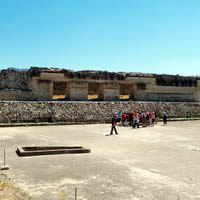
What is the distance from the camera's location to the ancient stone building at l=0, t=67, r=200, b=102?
17.8 meters

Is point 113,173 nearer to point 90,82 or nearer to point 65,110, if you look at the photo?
point 65,110

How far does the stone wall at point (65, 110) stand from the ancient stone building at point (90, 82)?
1231 mm

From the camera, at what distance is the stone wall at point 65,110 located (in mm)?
16344

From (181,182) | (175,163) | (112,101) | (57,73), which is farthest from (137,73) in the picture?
(181,182)

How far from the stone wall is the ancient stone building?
1.23 metres

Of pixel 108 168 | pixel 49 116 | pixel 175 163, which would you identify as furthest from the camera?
pixel 49 116

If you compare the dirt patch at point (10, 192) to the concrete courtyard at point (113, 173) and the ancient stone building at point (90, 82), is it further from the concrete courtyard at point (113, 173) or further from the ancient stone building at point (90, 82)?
the ancient stone building at point (90, 82)

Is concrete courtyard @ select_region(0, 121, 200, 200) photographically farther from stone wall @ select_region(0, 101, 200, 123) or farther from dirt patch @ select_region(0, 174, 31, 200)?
stone wall @ select_region(0, 101, 200, 123)

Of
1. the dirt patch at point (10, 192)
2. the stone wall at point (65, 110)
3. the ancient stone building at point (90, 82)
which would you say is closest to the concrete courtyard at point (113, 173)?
the dirt patch at point (10, 192)

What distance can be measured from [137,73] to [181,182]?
55.1 ft

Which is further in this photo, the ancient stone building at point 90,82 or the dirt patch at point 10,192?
the ancient stone building at point 90,82

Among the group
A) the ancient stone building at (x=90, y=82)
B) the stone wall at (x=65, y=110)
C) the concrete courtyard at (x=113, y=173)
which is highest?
the ancient stone building at (x=90, y=82)

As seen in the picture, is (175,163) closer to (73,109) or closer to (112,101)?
(73,109)

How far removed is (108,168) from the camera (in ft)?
20.8
